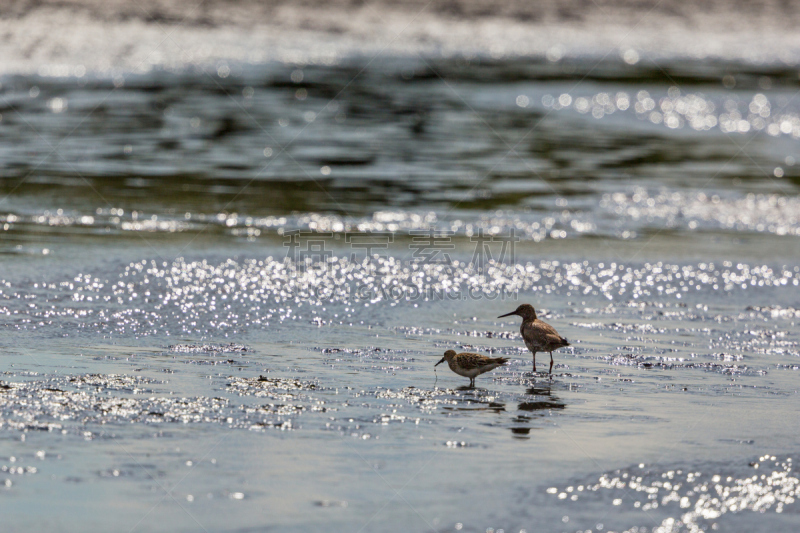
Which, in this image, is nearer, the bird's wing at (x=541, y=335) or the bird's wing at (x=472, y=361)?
the bird's wing at (x=472, y=361)

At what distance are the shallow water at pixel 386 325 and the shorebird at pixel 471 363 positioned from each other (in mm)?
196

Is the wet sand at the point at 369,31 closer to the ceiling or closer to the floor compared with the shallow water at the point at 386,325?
closer to the ceiling

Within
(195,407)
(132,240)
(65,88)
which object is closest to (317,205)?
(132,240)

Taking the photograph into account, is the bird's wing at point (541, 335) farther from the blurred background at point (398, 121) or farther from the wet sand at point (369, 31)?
the wet sand at point (369, 31)

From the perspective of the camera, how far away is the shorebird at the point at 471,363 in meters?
9.67

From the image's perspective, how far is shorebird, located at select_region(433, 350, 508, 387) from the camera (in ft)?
31.7

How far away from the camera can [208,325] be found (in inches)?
457

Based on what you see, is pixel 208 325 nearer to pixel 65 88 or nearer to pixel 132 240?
pixel 132 240

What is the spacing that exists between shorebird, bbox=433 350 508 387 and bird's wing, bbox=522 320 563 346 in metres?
0.63

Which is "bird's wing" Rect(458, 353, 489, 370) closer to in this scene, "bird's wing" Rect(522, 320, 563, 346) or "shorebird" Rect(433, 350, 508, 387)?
"shorebird" Rect(433, 350, 508, 387)

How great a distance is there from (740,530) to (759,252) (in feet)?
34.2

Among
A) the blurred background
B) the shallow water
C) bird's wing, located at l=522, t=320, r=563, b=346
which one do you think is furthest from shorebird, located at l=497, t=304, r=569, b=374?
the blurred background

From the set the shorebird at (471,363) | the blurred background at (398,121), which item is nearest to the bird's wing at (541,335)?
the shorebird at (471,363)

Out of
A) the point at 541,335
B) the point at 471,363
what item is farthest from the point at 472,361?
the point at 541,335
